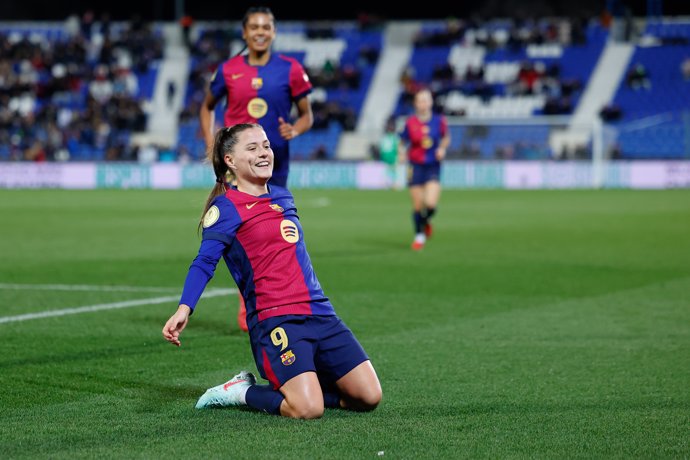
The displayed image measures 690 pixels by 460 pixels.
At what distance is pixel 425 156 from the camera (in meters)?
16.2

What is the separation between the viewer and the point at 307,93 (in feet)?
28.3

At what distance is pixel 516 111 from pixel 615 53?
16.5ft

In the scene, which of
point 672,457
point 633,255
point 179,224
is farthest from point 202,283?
point 179,224

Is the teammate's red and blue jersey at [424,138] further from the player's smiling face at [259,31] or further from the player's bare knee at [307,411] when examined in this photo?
the player's bare knee at [307,411]

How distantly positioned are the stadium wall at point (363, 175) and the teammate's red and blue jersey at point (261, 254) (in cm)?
3038

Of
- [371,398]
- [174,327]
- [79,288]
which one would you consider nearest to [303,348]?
[371,398]

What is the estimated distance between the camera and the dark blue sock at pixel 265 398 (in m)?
5.38

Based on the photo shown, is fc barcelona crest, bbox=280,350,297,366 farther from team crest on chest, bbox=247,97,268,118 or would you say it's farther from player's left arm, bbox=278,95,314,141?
team crest on chest, bbox=247,97,268,118

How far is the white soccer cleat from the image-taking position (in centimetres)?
552

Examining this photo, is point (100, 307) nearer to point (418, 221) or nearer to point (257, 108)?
point (257, 108)

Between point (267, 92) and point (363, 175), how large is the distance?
29.1 metres

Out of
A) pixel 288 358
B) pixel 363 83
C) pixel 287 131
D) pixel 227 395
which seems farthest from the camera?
pixel 363 83

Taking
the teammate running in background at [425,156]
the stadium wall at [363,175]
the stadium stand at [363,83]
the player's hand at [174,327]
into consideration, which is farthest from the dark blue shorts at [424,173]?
the stadium stand at [363,83]

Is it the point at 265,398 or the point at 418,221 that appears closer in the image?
the point at 265,398
